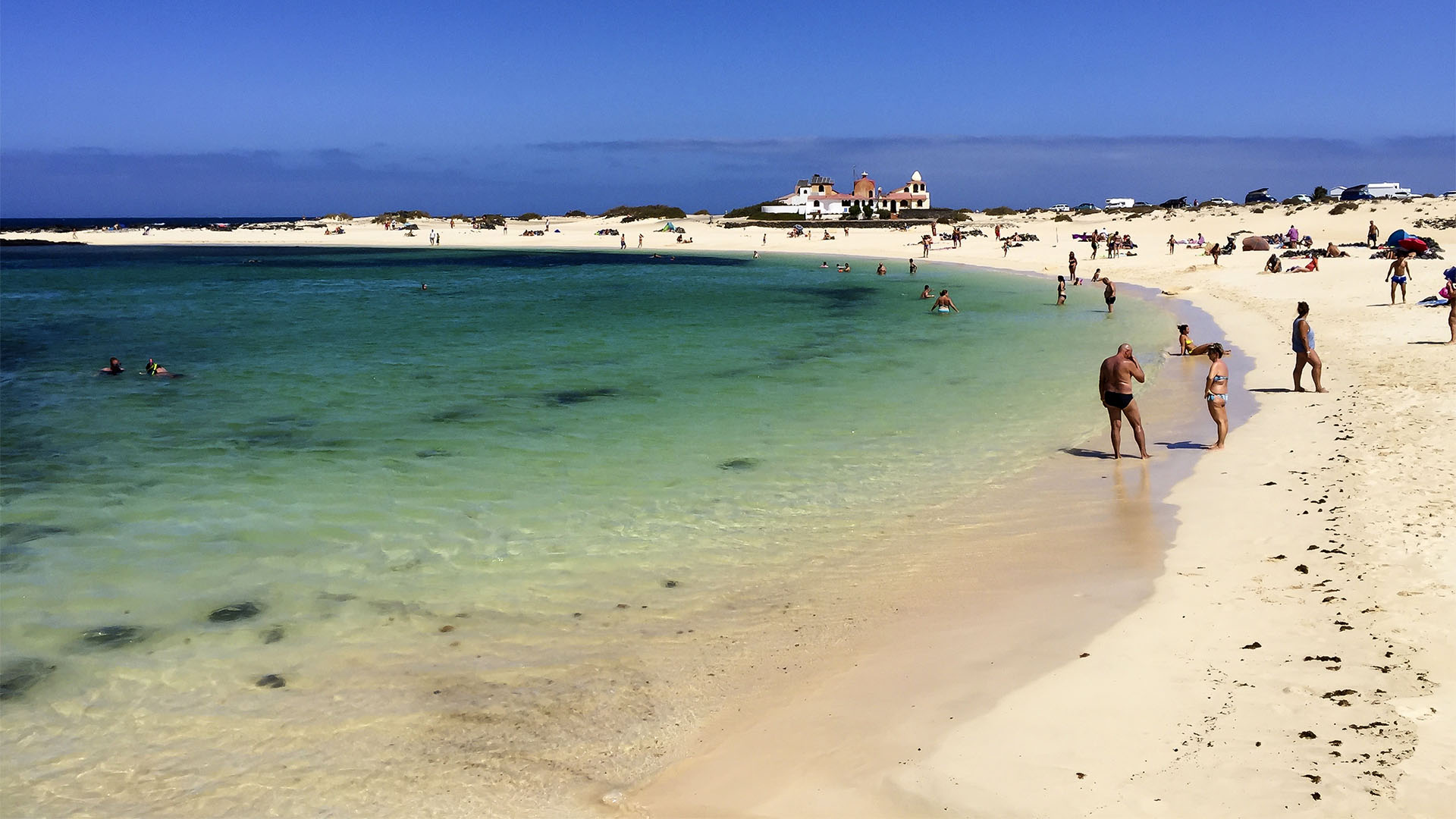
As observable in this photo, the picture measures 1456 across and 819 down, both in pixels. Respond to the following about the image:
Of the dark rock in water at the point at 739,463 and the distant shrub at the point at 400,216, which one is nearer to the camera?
the dark rock in water at the point at 739,463

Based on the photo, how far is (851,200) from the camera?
383 feet

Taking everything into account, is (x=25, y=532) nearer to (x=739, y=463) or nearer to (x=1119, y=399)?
(x=739, y=463)

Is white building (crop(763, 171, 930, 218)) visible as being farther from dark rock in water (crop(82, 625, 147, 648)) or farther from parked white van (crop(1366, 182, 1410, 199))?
dark rock in water (crop(82, 625, 147, 648))

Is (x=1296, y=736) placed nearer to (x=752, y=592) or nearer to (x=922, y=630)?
(x=922, y=630)

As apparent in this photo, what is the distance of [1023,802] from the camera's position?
5.12 meters

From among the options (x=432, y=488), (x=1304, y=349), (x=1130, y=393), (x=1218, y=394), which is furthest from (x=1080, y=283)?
(x=432, y=488)

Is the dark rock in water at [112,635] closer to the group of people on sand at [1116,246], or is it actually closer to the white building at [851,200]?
the group of people on sand at [1116,246]

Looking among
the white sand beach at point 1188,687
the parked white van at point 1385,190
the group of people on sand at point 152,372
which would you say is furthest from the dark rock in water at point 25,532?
the parked white van at point 1385,190

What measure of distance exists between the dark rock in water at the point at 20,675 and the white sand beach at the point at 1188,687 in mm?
4870

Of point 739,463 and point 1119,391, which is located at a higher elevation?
point 1119,391

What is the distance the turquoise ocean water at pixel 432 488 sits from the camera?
291 inches

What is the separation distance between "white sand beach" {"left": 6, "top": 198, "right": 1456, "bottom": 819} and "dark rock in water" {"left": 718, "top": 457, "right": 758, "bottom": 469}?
13.1ft

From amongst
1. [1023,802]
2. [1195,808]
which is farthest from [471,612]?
[1195,808]

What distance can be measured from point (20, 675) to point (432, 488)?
5193 millimetres
